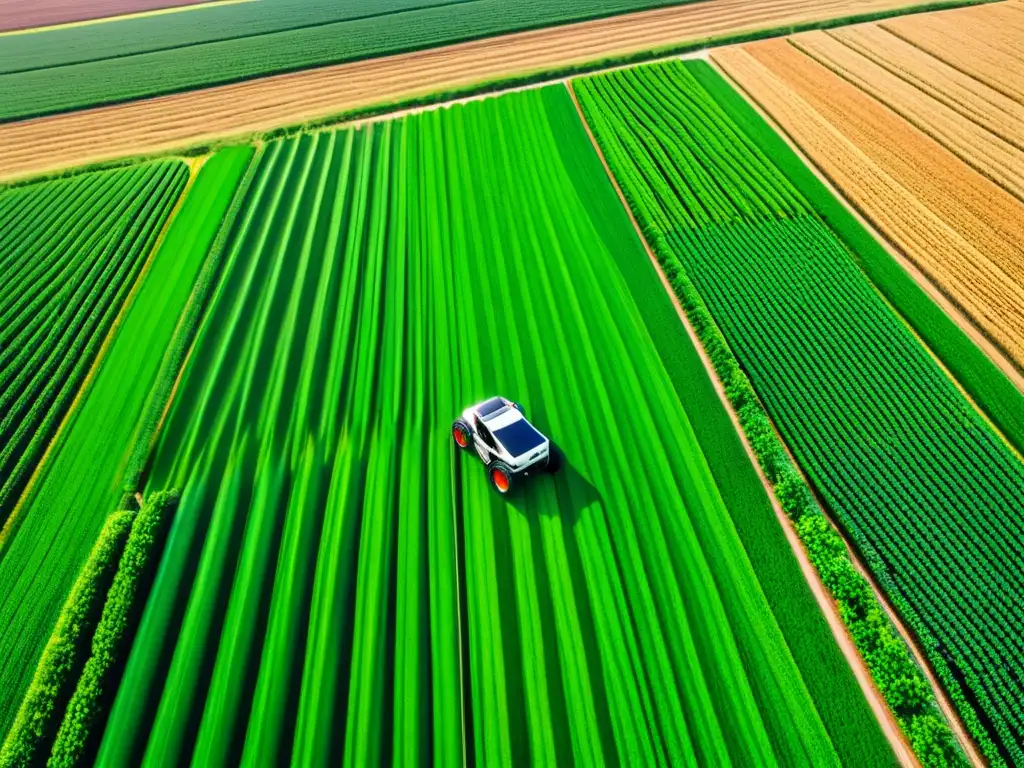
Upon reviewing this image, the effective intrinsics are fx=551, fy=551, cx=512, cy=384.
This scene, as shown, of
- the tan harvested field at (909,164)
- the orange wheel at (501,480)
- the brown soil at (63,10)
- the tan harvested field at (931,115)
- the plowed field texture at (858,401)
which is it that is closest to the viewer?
the plowed field texture at (858,401)

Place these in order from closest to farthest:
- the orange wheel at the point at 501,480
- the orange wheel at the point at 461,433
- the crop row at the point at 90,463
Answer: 1. the crop row at the point at 90,463
2. the orange wheel at the point at 501,480
3. the orange wheel at the point at 461,433

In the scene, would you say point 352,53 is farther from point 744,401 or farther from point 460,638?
point 460,638

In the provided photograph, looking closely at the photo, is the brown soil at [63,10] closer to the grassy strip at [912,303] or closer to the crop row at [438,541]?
the crop row at [438,541]

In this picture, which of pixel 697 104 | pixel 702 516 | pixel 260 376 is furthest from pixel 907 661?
pixel 697 104

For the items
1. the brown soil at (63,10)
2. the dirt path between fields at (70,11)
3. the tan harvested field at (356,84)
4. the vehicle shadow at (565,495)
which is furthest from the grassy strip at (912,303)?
the brown soil at (63,10)

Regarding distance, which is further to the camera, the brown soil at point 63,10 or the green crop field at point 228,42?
the brown soil at point 63,10

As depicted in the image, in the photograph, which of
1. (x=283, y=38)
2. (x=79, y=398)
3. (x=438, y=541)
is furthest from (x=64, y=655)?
(x=283, y=38)
